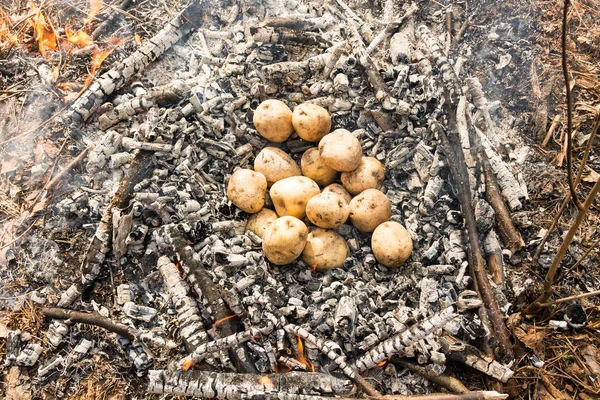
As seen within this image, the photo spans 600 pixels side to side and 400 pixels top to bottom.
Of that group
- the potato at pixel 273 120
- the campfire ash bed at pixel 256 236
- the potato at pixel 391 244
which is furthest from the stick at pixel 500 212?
the potato at pixel 273 120

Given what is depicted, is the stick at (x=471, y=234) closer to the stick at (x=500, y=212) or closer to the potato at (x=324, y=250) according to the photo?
the stick at (x=500, y=212)

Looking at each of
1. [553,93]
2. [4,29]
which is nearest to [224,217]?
[553,93]

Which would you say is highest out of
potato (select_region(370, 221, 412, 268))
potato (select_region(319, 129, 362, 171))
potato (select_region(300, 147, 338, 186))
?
potato (select_region(319, 129, 362, 171))

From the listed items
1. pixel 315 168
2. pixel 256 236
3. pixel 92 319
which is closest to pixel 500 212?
pixel 315 168

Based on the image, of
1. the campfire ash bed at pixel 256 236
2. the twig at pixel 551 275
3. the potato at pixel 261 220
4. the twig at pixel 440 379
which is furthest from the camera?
the potato at pixel 261 220

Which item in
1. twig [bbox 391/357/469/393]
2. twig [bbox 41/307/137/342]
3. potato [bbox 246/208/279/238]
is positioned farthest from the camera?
potato [bbox 246/208/279/238]

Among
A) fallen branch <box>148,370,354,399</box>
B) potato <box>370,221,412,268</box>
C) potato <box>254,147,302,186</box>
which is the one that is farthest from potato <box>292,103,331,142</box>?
fallen branch <box>148,370,354,399</box>

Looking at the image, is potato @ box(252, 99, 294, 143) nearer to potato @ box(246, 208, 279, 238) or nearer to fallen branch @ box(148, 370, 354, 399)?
potato @ box(246, 208, 279, 238)
